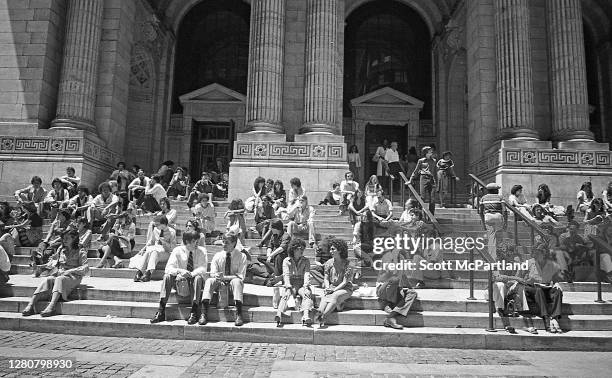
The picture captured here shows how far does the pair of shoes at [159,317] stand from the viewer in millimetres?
7133

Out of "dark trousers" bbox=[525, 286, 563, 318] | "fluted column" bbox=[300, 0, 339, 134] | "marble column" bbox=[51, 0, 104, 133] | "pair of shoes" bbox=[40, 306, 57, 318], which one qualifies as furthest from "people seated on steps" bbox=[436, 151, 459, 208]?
"marble column" bbox=[51, 0, 104, 133]

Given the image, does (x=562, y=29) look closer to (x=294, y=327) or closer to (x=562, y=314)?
(x=562, y=314)

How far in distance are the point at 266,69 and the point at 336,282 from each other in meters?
10.3

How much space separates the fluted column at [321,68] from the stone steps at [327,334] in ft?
32.0

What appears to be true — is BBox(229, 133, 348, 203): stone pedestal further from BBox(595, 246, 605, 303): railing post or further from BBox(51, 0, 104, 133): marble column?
BBox(595, 246, 605, 303): railing post

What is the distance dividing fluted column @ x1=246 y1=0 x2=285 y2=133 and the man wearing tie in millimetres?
8476

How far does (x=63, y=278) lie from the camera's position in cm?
787

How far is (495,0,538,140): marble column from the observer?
613 inches

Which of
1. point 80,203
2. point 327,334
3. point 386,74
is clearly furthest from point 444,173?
point 386,74

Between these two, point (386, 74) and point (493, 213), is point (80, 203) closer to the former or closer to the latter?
point (493, 213)

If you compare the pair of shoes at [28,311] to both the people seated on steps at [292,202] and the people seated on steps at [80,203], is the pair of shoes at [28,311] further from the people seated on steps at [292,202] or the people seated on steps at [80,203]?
the people seated on steps at [292,202]

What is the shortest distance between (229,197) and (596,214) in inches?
422

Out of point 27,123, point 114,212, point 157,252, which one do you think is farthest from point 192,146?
point 157,252

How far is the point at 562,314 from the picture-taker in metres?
7.46
